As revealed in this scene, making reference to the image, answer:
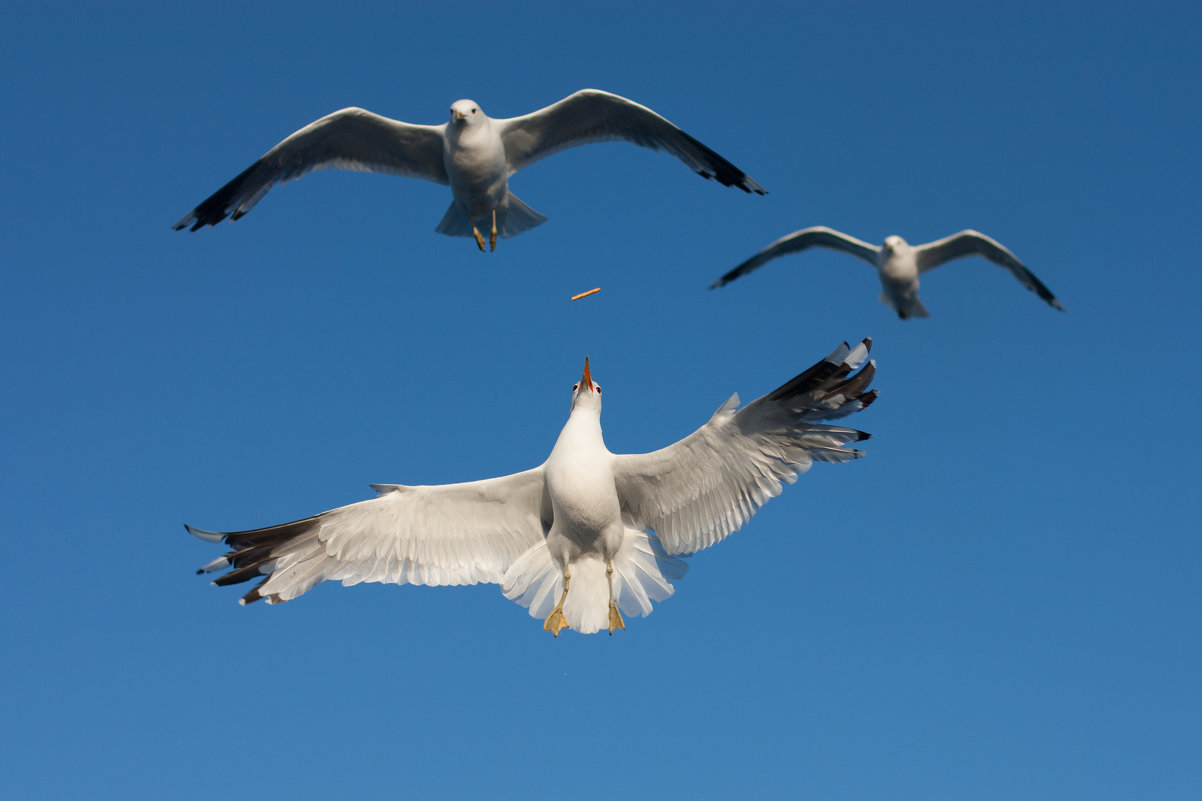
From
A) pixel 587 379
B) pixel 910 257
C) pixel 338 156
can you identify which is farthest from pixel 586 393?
pixel 910 257

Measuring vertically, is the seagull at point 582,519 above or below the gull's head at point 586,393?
below

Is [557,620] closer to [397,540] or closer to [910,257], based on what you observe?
[397,540]

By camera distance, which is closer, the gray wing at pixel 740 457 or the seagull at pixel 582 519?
the gray wing at pixel 740 457

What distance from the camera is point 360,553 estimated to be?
29.3 ft

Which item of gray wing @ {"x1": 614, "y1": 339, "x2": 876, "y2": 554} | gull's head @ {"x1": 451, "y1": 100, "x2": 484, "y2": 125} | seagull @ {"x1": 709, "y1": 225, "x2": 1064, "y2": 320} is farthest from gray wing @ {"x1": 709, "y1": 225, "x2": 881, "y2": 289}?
gray wing @ {"x1": 614, "y1": 339, "x2": 876, "y2": 554}

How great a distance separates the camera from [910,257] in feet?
41.6

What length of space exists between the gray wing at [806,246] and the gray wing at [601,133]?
3.03 metres

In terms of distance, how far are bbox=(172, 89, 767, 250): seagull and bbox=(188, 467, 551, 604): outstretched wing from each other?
7.96 feet

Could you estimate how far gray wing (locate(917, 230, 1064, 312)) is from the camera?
12.5 metres

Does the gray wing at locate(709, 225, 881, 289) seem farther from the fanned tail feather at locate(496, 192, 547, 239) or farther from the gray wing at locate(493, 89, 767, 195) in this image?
the fanned tail feather at locate(496, 192, 547, 239)

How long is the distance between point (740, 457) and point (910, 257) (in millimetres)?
5324

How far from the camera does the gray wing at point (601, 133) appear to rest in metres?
10.2

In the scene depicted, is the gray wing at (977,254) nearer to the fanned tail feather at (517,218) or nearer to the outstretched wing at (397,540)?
the fanned tail feather at (517,218)

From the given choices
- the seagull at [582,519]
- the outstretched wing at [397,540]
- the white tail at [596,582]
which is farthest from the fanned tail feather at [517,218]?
the white tail at [596,582]
